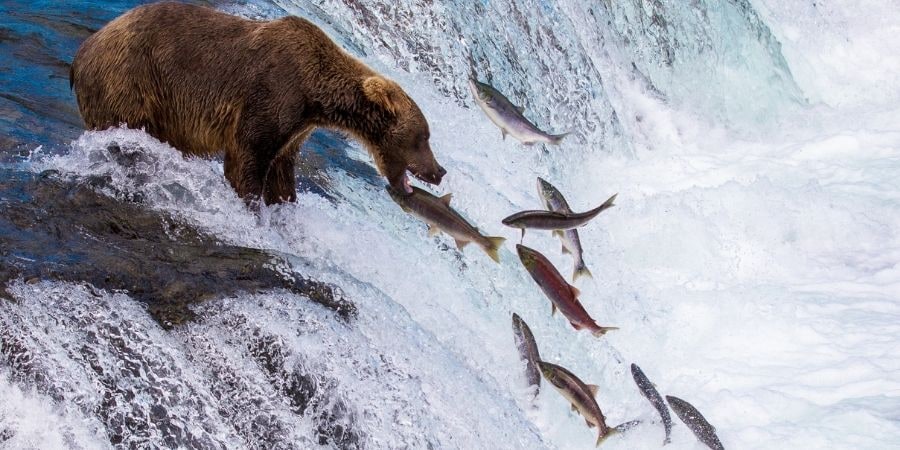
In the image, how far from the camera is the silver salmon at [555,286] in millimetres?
3904

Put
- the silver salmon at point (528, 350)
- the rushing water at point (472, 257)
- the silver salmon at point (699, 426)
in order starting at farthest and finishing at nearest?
the silver salmon at point (699, 426) < the silver salmon at point (528, 350) < the rushing water at point (472, 257)

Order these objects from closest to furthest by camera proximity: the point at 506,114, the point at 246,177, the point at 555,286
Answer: the point at 555,286
the point at 246,177
the point at 506,114

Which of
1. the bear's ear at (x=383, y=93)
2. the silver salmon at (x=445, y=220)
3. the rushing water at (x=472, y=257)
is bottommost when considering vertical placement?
the rushing water at (x=472, y=257)

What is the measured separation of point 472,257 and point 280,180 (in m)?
1.14

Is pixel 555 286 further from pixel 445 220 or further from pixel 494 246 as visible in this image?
pixel 445 220

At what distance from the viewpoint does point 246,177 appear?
4457mm

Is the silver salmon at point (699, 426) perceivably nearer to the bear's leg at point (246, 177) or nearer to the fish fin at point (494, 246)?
the fish fin at point (494, 246)

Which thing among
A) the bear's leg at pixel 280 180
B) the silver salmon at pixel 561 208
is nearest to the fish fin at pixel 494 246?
the silver salmon at pixel 561 208

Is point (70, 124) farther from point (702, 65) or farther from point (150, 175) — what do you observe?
point (702, 65)

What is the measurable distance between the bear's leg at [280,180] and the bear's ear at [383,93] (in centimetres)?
52

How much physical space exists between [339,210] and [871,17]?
10.3m

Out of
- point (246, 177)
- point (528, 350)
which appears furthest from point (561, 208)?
point (246, 177)

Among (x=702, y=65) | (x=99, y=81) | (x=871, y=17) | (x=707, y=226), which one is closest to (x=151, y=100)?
(x=99, y=81)

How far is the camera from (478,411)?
395 centimetres
